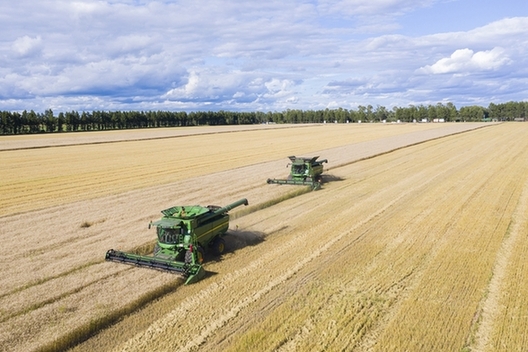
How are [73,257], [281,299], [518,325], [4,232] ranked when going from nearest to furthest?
1. [518,325]
2. [281,299]
3. [73,257]
4. [4,232]

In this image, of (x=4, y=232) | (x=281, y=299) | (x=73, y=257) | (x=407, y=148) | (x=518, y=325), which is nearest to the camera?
(x=518, y=325)

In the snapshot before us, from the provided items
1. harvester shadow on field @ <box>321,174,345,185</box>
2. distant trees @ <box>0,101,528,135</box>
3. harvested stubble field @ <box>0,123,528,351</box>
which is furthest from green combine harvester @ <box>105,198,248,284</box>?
distant trees @ <box>0,101,528,135</box>

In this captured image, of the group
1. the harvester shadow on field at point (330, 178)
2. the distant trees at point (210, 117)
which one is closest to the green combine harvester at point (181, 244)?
the harvester shadow on field at point (330, 178)

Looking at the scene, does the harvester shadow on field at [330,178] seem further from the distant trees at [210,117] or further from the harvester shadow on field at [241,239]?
the distant trees at [210,117]

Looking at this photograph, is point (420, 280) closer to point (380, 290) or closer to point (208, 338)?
point (380, 290)

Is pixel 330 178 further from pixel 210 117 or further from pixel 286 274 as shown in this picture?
pixel 210 117

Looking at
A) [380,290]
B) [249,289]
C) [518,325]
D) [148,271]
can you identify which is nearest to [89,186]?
[148,271]
